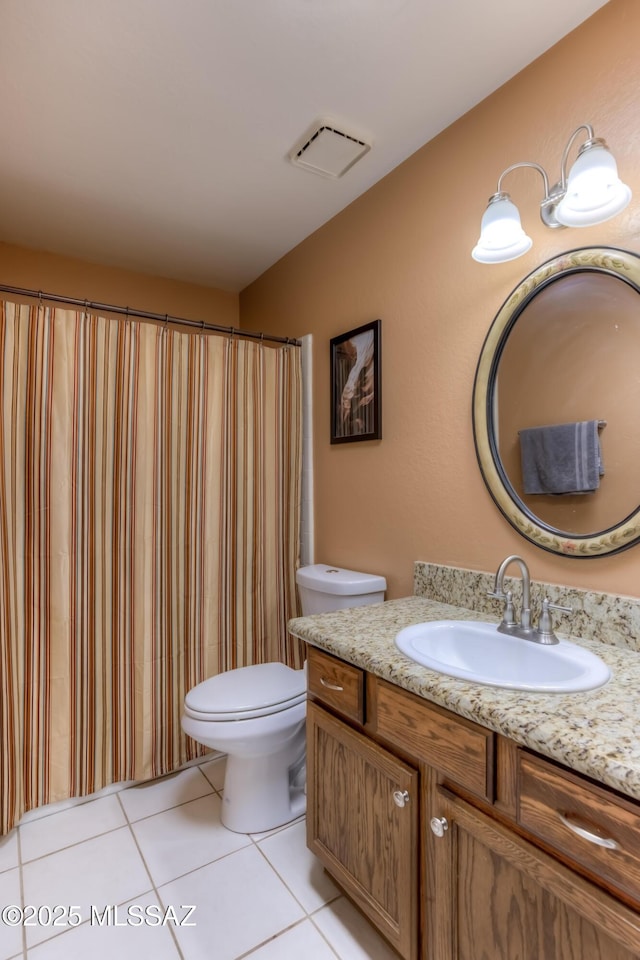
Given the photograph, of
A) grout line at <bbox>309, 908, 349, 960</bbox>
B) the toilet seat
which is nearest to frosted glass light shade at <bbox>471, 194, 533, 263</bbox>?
the toilet seat

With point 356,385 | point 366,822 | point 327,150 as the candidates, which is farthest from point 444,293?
point 366,822

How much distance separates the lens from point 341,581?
179 centimetres

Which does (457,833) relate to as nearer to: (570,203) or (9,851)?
(570,203)

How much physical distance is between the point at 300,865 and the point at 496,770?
3.26 ft

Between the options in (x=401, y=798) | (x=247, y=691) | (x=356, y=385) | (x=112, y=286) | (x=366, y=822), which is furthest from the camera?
(x=112, y=286)

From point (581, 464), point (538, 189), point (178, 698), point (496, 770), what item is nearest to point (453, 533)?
point (581, 464)

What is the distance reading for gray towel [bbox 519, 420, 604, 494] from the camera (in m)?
1.19

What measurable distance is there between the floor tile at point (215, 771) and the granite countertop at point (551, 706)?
105 cm

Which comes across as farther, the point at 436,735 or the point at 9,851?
the point at 9,851

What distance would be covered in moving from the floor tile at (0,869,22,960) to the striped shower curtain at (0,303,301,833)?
203 millimetres

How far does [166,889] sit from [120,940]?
0.16 metres

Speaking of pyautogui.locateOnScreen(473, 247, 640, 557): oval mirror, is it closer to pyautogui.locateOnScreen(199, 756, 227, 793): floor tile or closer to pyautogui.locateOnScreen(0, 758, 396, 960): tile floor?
pyautogui.locateOnScreen(0, 758, 396, 960): tile floor

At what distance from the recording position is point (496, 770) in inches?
33.4

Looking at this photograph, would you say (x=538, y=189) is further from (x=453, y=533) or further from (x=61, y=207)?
(x=61, y=207)
